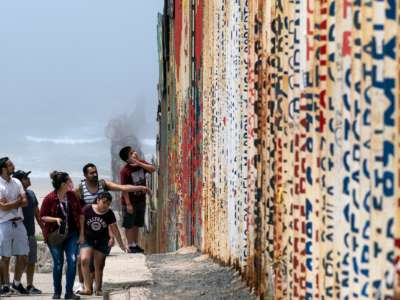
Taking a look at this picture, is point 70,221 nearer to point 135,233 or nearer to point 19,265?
point 19,265

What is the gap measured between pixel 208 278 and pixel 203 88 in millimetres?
2893

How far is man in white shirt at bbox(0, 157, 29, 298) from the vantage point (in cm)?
1165

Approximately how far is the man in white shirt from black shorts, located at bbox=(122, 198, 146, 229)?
1172 mm

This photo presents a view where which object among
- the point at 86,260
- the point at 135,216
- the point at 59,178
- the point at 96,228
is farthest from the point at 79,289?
the point at 135,216

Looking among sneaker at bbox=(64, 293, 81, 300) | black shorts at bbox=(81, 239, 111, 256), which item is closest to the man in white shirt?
sneaker at bbox=(64, 293, 81, 300)

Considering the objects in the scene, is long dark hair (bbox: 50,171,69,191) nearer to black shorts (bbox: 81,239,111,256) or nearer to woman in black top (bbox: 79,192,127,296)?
woman in black top (bbox: 79,192,127,296)

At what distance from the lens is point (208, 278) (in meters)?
8.80

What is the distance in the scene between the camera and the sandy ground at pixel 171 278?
813 centimetres

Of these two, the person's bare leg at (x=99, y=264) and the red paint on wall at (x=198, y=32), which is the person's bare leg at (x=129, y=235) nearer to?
the red paint on wall at (x=198, y=32)

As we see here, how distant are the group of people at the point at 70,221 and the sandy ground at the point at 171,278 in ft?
0.96

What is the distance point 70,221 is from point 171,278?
1.75 meters

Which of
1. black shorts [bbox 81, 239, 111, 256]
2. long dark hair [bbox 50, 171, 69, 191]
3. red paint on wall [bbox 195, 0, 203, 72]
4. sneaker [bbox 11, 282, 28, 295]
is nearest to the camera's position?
black shorts [bbox 81, 239, 111, 256]

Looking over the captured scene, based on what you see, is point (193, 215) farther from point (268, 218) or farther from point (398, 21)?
point (398, 21)

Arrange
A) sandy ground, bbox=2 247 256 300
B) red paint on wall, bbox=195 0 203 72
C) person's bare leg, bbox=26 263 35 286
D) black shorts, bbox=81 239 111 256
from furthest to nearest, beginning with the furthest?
person's bare leg, bbox=26 263 35 286, red paint on wall, bbox=195 0 203 72, black shorts, bbox=81 239 111 256, sandy ground, bbox=2 247 256 300
